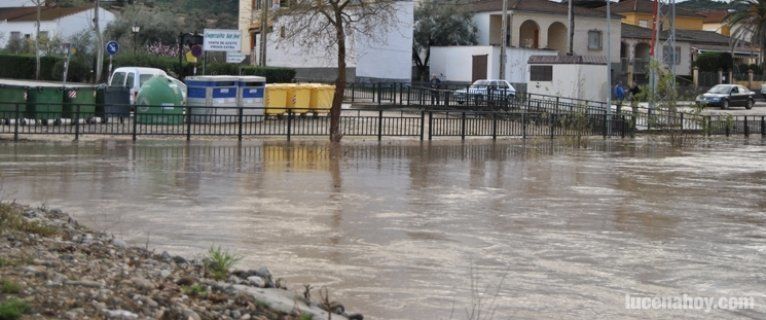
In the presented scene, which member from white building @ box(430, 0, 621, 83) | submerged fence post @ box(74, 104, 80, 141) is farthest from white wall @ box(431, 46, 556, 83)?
submerged fence post @ box(74, 104, 80, 141)

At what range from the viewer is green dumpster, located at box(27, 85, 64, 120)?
30.7 metres

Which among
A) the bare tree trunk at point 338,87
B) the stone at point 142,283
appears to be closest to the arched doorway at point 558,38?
the bare tree trunk at point 338,87

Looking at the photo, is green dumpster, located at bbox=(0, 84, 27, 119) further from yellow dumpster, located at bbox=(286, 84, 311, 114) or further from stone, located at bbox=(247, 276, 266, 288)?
stone, located at bbox=(247, 276, 266, 288)

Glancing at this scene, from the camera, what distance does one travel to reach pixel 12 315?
258 inches

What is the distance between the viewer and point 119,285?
7.95 m

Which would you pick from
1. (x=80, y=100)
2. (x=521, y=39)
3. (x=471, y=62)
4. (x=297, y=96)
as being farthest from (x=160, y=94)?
(x=521, y=39)

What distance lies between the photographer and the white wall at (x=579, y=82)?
5033cm

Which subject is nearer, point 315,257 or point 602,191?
point 315,257

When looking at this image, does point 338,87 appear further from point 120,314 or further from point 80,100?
point 120,314

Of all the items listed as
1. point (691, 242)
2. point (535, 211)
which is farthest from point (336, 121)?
point (691, 242)

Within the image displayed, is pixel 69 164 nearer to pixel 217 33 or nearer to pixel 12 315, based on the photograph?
pixel 12 315

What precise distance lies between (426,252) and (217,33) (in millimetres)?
32362

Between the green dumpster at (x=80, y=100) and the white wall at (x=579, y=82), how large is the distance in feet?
77.6

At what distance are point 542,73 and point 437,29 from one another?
22.2 metres
